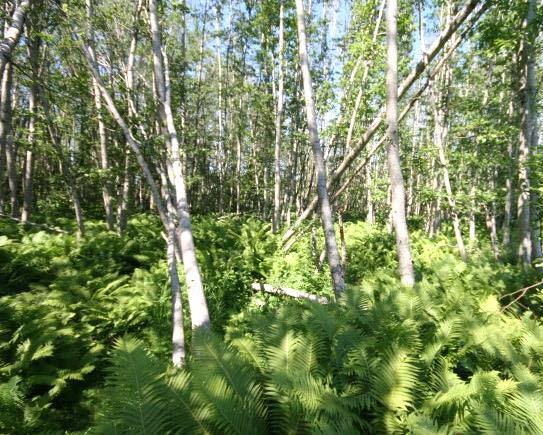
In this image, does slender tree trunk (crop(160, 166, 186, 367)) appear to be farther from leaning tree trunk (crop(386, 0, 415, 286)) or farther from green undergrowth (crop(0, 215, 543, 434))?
leaning tree trunk (crop(386, 0, 415, 286))

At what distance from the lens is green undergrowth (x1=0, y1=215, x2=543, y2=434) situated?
207 cm

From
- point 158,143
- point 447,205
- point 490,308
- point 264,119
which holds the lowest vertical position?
point 490,308

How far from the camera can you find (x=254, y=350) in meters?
3.14

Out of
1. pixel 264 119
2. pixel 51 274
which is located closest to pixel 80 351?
pixel 51 274

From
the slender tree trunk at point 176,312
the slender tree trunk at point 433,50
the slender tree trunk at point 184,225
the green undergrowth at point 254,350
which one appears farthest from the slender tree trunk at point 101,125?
the slender tree trunk at point 433,50

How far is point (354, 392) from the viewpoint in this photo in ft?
8.16

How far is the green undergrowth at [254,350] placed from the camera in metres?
2.07

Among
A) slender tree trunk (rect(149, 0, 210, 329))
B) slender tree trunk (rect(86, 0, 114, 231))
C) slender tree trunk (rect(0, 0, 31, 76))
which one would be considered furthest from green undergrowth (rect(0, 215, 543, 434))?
slender tree trunk (rect(0, 0, 31, 76))

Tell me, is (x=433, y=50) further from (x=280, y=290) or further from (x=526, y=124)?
(x=280, y=290)

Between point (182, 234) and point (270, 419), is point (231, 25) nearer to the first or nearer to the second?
A: point (182, 234)

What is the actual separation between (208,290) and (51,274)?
324cm

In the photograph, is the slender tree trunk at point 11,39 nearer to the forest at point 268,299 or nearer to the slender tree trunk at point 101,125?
the forest at point 268,299

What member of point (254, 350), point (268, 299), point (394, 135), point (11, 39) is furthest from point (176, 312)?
point (394, 135)

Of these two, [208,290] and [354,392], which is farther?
[208,290]
